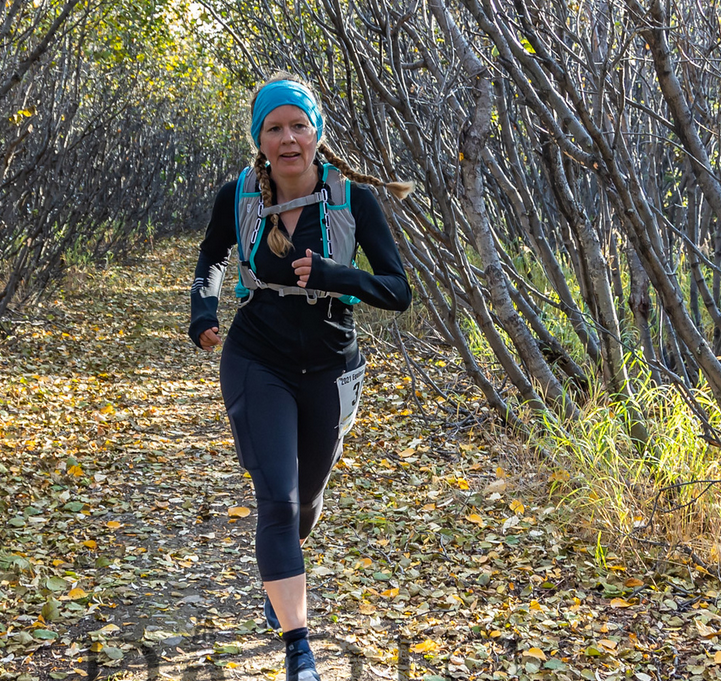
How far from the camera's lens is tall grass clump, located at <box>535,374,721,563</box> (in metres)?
3.35

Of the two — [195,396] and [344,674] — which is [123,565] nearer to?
[344,674]

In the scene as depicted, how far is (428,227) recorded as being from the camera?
421 cm

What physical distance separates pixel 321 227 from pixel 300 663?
129 cm

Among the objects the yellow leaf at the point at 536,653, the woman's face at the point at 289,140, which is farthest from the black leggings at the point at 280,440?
the yellow leaf at the point at 536,653

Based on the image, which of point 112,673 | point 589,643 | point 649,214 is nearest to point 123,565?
point 112,673

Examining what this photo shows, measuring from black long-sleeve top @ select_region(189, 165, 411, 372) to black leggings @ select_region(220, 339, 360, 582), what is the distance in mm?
Result: 53

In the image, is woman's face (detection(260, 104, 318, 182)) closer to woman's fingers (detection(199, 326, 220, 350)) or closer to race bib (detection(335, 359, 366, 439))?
woman's fingers (detection(199, 326, 220, 350))

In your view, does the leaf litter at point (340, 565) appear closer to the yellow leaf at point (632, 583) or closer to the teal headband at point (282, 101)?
the yellow leaf at point (632, 583)

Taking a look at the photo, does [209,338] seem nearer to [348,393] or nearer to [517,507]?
[348,393]

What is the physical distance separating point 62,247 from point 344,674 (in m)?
6.68

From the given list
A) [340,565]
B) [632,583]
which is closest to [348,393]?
[340,565]

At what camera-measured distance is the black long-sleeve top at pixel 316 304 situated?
2.53m

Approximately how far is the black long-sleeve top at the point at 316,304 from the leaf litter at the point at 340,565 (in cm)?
108

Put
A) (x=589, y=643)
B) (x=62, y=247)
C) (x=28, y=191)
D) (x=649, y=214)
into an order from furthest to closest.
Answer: (x=62, y=247)
(x=28, y=191)
(x=589, y=643)
(x=649, y=214)
